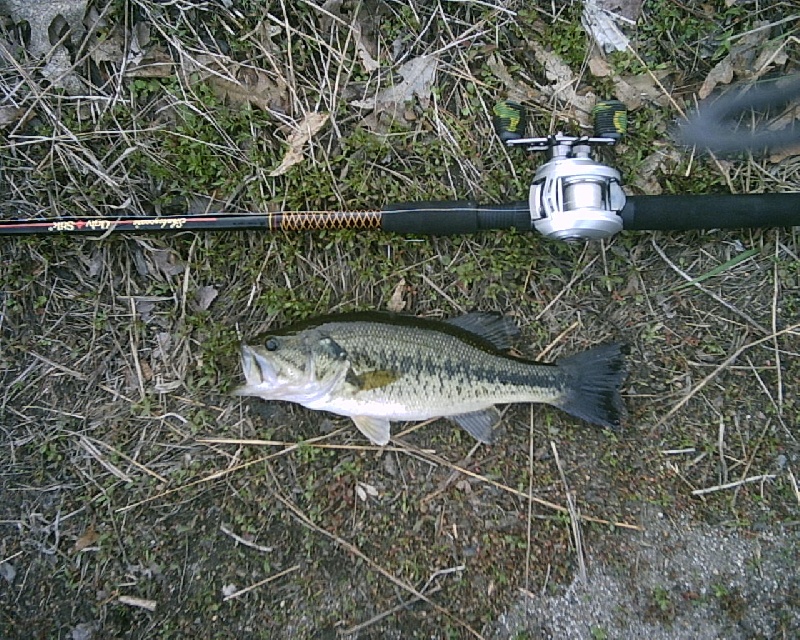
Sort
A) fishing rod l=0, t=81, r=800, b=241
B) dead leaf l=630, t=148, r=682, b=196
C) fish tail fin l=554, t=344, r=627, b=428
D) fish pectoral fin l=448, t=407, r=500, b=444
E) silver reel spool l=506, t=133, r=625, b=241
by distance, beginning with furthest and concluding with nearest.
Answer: dead leaf l=630, t=148, r=682, b=196 < fish pectoral fin l=448, t=407, r=500, b=444 < fish tail fin l=554, t=344, r=627, b=428 < fishing rod l=0, t=81, r=800, b=241 < silver reel spool l=506, t=133, r=625, b=241

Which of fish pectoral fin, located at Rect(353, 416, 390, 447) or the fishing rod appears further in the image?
fish pectoral fin, located at Rect(353, 416, 390, 447)

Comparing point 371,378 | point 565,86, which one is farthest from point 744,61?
point 371,378

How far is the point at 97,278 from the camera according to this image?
3.04 meters

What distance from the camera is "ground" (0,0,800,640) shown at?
9.59 ft

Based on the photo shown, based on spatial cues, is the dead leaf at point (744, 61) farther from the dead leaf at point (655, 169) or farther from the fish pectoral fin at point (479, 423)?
the fish pectoral fin at point (479, 423)

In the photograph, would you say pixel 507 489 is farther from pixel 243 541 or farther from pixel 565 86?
pixel 565 86

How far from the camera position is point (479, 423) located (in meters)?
2.91

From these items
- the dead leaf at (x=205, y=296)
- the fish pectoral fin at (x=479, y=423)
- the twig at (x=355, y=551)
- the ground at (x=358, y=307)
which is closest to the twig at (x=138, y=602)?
the ground at (x=358, y=307)

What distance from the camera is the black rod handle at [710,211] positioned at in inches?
105

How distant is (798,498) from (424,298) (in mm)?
2193

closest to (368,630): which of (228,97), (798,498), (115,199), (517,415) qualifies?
(517,415)

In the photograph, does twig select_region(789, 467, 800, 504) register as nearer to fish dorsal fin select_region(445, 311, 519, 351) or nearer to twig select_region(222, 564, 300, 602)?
fish dorsal fin select_region(445, 311, 519, 351)

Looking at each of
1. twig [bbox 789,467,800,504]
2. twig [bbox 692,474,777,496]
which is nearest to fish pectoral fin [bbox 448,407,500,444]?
twig [bbox 692,474,777,496]

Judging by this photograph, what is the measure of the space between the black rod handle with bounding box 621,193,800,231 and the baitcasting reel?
0.47 feet
